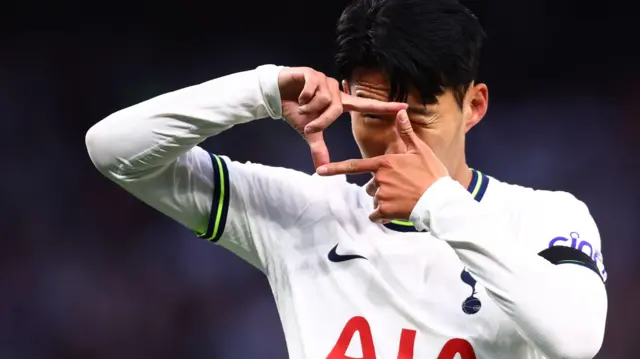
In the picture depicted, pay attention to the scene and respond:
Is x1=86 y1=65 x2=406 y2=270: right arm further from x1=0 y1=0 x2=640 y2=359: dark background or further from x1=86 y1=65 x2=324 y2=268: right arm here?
x1=0 y1=0 x2=640 y2=359: dark background

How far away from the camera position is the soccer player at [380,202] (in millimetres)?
1118

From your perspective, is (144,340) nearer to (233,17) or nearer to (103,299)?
(103,299)

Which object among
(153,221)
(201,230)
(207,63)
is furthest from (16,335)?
(201,230)

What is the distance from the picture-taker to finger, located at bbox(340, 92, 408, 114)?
1.15 metres

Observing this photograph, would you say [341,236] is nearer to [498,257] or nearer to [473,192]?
[473,192]

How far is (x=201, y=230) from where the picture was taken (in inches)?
52.9

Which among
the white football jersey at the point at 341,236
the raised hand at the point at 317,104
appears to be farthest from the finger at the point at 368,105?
the white football jersey at the point at 341,236

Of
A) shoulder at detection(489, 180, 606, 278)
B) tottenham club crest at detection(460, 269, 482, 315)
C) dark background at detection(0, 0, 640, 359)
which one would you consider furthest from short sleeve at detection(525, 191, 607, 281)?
dark background at detection(0, 0, 640, 359)

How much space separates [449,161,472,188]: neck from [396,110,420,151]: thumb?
0.66ft

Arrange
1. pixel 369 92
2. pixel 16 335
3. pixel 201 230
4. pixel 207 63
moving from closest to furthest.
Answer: pixel 369 92
pixel 201 230
pixel 16 335
pixel 207 63

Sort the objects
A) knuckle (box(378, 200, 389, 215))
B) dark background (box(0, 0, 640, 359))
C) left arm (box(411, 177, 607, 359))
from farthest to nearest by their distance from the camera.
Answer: dark background (box(0, 0, 640, 359)) → knuckle (box(378, 200, 389, 215)) → left arm (box(411, 177, 607, 359))

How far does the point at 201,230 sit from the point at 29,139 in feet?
5.06

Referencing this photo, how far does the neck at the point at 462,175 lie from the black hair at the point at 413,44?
0.11 meters

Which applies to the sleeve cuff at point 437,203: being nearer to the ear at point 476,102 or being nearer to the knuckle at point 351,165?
the knuckle at point 351,165
